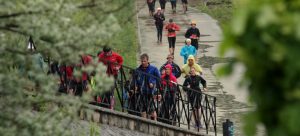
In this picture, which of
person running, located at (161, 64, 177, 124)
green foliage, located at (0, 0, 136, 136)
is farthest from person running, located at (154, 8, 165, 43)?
green foliage, located at (0, 0, 136, 136)

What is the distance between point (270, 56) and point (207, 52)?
32.6 m

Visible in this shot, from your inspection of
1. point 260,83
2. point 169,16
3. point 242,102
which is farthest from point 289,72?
point 169,16

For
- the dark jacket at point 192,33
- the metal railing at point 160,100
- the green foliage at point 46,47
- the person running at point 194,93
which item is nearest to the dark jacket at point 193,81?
the person running at point 194,93

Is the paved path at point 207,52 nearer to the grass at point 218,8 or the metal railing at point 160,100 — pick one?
the grass at point 218,8

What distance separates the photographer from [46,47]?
8.64m

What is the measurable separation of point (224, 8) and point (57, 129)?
40.7 m

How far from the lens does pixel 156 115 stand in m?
19.0

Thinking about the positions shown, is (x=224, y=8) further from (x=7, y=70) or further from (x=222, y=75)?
(x=222, y=75)

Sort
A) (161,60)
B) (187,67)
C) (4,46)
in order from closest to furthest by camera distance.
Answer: (4,46)
(187,67)
(161,60)

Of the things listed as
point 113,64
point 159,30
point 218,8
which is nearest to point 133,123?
point 113,64

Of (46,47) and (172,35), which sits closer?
(46,47)

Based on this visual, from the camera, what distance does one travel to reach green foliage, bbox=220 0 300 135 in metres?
4.02

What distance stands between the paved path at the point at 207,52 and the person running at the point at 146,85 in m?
1.17

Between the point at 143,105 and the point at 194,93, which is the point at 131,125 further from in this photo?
the point at 194,93
